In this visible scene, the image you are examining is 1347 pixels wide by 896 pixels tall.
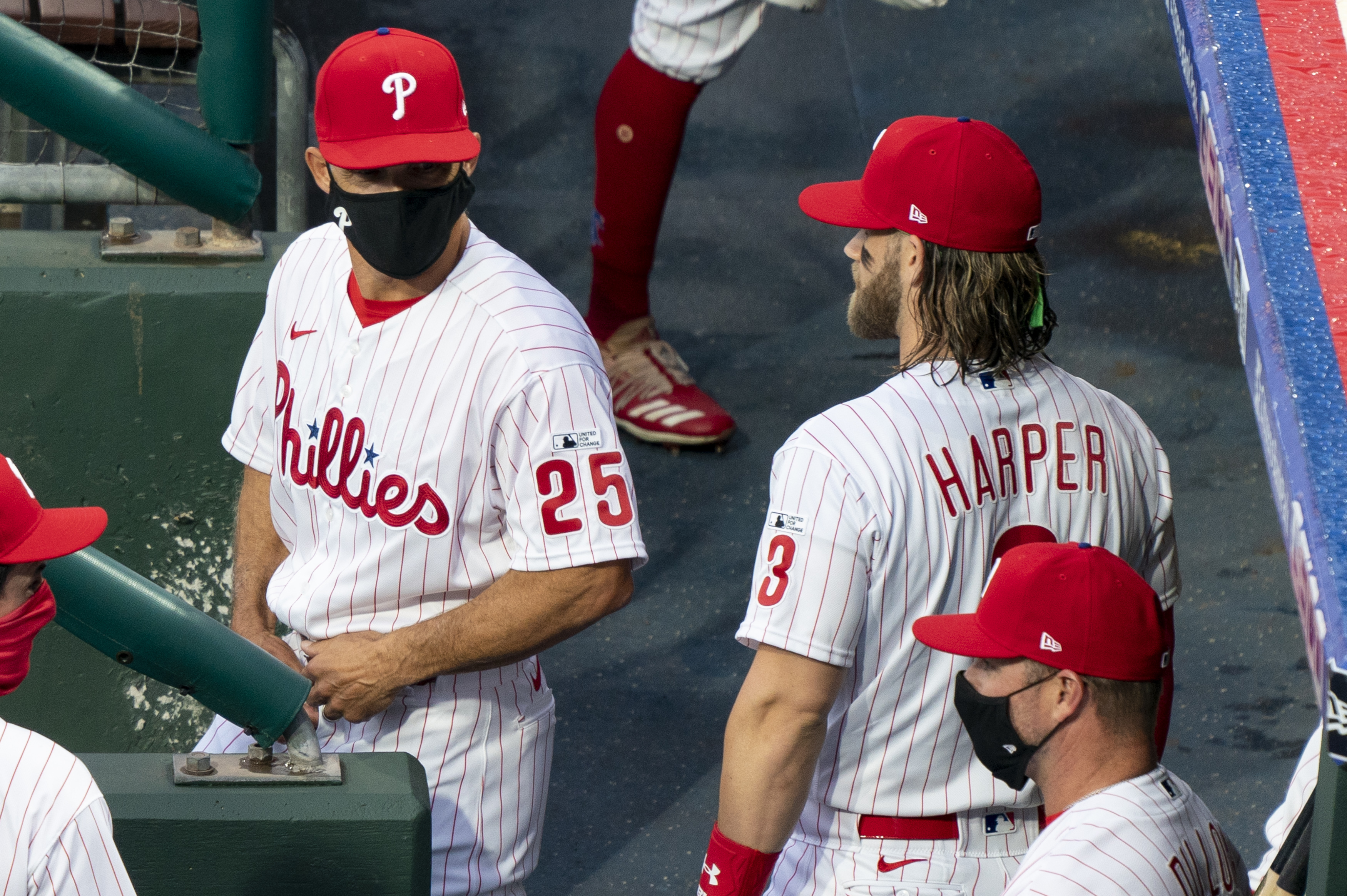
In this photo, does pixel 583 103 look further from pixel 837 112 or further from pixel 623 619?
pixel 623 619

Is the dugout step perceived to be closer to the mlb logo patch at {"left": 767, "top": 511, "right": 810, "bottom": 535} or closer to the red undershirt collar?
the mlb logo patch at {"left": 767, "top": 511, "right": 810, "bottom": 535}

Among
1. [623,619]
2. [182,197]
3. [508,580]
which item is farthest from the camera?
[623,619]

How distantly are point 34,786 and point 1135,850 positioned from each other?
A: 4.07 ft

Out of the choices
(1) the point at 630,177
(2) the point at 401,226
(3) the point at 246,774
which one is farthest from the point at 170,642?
(1) the point at 630,177

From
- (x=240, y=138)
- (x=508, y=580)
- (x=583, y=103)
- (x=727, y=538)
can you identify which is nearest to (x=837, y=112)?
(x=583, y=103)

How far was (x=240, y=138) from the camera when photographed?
3656 millimetres

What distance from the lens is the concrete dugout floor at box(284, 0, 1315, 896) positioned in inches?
166

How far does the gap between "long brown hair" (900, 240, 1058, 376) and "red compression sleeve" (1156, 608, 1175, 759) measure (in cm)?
45

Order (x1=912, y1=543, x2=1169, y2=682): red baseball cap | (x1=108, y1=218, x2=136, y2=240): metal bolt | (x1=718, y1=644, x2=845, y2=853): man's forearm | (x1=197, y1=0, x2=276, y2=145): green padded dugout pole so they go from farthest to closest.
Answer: (x1=108, y1=218, x2=136, y2=240): metal bolt, (x1=197, y1=0, x2=276, y2=145): green padded dugout pole, (x1=718, y1=644, x2=845, y2=853): man's forearm, (x1=912, y1=543, x2=1169, y2=682): red baseball cap

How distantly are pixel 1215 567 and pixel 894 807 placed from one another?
268 centimetres

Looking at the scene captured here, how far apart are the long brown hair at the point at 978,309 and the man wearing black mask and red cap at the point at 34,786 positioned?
1266 mm

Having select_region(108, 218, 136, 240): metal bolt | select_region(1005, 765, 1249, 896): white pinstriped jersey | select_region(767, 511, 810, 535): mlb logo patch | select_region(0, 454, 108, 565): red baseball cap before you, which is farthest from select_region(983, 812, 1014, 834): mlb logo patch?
select_region(108, 218, 136, 240): metal bolt

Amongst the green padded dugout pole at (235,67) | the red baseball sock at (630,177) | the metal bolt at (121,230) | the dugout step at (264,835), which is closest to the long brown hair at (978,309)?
the dugout step at (264,835)

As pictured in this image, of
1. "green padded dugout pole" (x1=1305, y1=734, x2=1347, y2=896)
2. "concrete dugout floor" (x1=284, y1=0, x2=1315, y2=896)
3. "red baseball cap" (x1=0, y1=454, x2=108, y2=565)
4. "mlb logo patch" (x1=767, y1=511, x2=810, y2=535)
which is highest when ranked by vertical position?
"green padded dugout pole" (x1=1305, y1=734, x2=1347, y2=896)
